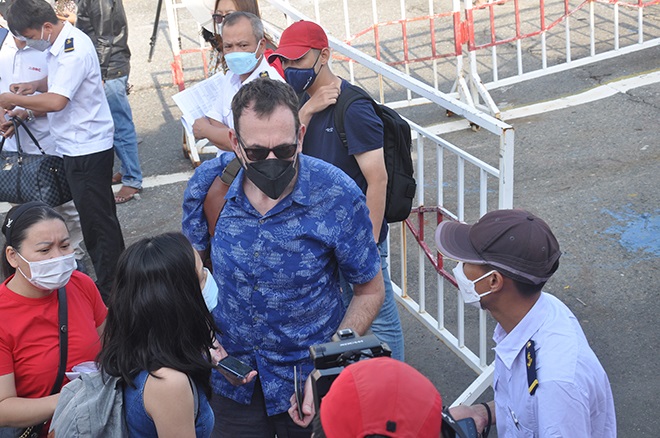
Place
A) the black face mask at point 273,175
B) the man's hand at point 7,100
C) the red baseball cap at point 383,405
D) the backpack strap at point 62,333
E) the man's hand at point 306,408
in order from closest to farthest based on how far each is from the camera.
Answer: the red baseball cap at point 383,405 → the man's hand at point 306,408 → the black face mask at point 273,175 → the backpack strap at point 62,333 → the man's hand at point 7,100

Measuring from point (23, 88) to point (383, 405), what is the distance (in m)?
4.28

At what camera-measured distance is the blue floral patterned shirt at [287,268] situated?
9.47 ft

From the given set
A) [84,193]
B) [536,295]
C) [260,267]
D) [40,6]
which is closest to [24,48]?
[40,6]

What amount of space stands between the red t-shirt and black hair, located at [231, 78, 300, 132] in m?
1.09

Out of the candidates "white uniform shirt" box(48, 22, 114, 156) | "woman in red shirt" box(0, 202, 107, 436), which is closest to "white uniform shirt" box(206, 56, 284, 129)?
"white uniform shirt" box(48, 22, 114, 156)

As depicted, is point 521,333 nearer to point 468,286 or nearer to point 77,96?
point 468,286

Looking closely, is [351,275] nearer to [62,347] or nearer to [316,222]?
[316,222]

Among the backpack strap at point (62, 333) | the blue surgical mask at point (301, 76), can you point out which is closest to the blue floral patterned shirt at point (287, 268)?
the backpack strap at point (62, 333)

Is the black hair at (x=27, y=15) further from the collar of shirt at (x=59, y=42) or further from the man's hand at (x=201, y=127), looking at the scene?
the man's hand at (x=201, y=127)

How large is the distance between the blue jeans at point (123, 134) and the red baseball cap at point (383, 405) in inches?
218

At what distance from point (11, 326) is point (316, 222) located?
127 centimetres

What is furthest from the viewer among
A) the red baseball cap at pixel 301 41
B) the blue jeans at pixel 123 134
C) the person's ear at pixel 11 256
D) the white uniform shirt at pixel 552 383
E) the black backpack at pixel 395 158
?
the blue jeans at pixel 123 134

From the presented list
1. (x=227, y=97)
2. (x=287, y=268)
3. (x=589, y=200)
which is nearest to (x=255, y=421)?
(x=287, y=268)

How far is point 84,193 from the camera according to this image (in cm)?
531
